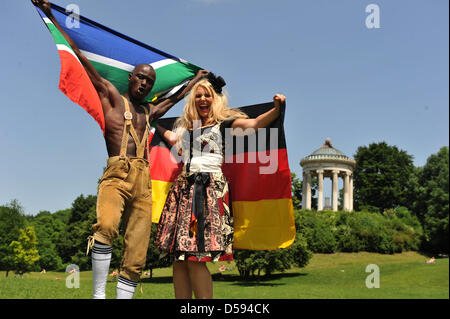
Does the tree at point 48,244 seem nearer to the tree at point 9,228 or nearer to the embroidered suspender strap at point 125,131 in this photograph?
the tree at point 9,228

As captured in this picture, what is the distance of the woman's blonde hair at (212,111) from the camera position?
5.09 m

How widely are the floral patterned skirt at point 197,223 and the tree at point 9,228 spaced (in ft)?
150

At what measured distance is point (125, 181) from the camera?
186 inches

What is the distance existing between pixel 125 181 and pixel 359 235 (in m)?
43.4

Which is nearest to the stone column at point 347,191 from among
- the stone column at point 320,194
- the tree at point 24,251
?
the stone column at point 320,194

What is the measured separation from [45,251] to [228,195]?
195 feet

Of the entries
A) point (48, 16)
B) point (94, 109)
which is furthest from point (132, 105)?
point (48, 16)

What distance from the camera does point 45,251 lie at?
57906mm

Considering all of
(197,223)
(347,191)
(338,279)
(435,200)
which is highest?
(347,191)

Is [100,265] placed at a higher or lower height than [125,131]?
lower

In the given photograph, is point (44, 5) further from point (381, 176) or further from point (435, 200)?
point (381, 176)

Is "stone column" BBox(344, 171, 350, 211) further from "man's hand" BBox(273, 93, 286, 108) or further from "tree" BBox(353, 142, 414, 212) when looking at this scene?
"man's hand" BBox(273, 93, 286, 108)

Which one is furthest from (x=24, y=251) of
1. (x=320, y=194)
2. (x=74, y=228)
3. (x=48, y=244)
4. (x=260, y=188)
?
(x=260, y=188)
